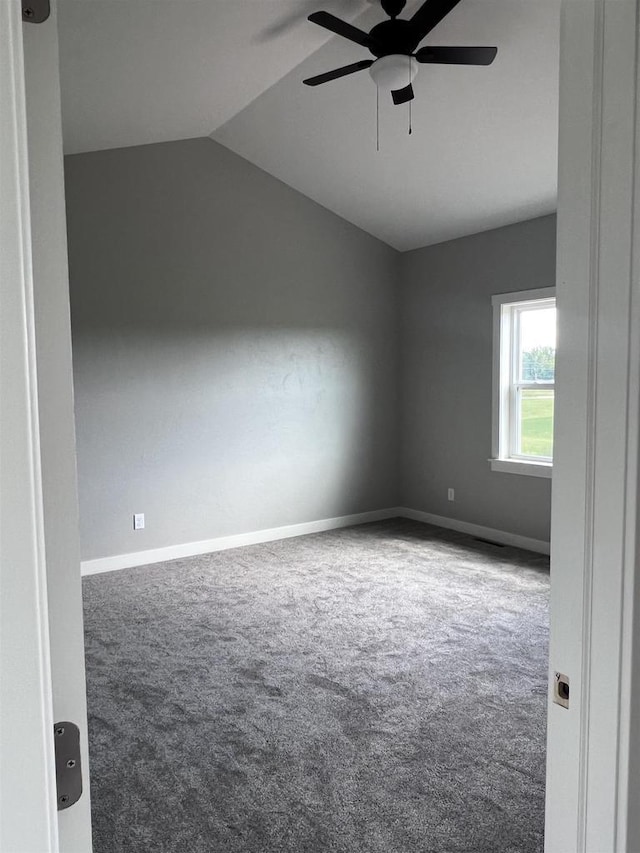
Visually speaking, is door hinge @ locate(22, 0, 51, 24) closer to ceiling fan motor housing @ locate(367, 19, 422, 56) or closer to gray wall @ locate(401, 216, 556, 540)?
ceiling fan motor housing @ locate(367, 19, 422, 56)

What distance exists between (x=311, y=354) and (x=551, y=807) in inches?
199

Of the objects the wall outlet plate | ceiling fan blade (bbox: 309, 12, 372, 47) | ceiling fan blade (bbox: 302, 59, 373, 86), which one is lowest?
the wall outlet plate

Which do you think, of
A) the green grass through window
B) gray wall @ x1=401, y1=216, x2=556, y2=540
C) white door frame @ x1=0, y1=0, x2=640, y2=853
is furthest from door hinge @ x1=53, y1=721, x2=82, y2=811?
the green grass through window

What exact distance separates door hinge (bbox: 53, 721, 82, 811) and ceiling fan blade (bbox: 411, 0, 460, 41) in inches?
113

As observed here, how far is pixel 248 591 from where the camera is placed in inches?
169

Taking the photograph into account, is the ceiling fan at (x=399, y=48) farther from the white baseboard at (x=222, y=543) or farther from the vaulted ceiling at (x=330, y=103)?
the white baseboard at (x=222, y=543)

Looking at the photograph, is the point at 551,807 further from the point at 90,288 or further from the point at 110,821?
the point at 90,288

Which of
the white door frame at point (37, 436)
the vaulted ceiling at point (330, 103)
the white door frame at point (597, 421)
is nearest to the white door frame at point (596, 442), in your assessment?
the white door frame at point (597, 421)

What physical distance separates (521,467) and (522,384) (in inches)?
27.7

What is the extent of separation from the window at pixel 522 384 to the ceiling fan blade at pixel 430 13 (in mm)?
2681

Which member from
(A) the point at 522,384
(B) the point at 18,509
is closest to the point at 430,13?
(B) the point at 18,509

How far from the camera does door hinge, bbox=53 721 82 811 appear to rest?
67 centimetres

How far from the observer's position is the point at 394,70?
300 centimetres

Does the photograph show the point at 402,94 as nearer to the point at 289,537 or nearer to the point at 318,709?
the point at 318,709
